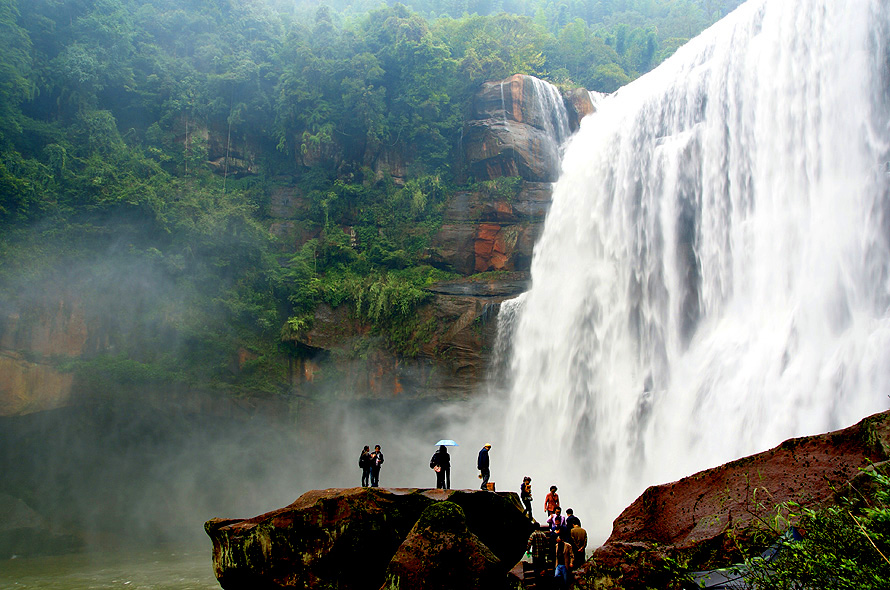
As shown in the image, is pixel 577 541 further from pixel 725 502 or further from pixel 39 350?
pixel 39 350

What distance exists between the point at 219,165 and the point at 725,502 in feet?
88.5

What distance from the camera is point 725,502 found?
25.3 feet

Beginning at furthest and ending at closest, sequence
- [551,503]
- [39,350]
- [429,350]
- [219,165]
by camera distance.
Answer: [219,165] < [429,350] < [39,350] < [551,503]

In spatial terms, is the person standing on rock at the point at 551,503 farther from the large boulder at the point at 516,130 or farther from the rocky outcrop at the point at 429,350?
the large boulder at the point at 516,130

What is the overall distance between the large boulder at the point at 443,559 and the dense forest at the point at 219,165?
1592 centimetres

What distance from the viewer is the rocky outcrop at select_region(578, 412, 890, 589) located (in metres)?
6.55

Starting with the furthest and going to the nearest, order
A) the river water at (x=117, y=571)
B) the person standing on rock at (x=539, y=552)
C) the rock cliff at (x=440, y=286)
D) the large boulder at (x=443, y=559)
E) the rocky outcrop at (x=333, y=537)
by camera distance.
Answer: the rock cliff at (x=440, y=286) < the river water at (x=117, y=571) < the rocky outcrop at (x=333, y=537) < the person standing on rock at (x=539, y=552) < the large boulder at (x=443, y=559)

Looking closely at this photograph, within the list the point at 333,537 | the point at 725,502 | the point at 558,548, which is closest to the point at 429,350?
the point at 333,537

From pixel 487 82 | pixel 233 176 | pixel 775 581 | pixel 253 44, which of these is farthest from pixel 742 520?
pixel 253 44

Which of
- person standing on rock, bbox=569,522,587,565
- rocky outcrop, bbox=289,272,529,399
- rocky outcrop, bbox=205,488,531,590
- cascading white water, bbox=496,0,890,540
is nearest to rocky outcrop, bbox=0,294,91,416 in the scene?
rocky outcrop, bbox=289,272,529,399

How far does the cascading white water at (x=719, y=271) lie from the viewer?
14.4 m

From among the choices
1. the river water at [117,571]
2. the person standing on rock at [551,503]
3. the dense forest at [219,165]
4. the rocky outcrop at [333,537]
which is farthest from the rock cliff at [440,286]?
the rocky outcrop at [333,537]

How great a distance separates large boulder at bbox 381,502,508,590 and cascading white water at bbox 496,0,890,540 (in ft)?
26.8

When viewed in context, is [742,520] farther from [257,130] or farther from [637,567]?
[257,130]
